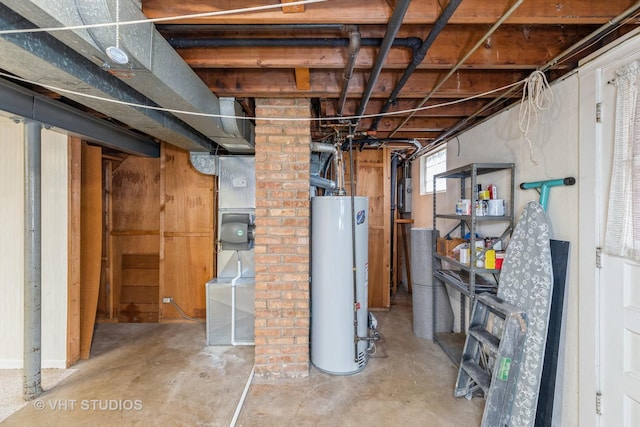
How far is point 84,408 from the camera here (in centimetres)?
199

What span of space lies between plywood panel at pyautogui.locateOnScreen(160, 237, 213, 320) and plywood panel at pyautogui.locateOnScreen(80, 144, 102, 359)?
2.43 feet

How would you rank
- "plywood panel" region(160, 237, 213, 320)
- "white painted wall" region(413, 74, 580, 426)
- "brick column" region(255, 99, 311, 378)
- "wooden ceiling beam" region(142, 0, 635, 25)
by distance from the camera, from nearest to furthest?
"wooden ceiling beam" region(142, 0, 635, 25)
"white painted wall" region(413, 74, 580, 426)
"brick column" region(255, 99, 311, 378)
"plywood panel" region(160, 237, 213, 320)

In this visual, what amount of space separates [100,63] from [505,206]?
9.13ft

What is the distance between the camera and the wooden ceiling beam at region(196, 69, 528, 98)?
207 centimetres

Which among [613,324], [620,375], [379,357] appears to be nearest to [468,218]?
[613,324]

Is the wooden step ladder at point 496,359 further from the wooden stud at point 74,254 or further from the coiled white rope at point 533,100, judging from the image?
the wooden stud at point 74,254

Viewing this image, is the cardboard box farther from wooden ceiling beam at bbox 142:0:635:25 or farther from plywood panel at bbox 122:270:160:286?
plywood panel at bbox 122:270:160:286

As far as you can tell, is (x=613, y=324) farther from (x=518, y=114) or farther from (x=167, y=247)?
(x=167, y=247)

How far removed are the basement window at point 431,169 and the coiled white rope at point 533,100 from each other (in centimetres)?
168

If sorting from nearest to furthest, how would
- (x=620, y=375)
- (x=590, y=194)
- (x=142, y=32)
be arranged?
1. (x=142, y=32)
2. (x=620, y=375)
3. (x=590, y=194)

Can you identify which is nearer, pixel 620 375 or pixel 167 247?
pixel 620 375

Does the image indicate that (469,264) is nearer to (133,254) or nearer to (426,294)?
(426,294)

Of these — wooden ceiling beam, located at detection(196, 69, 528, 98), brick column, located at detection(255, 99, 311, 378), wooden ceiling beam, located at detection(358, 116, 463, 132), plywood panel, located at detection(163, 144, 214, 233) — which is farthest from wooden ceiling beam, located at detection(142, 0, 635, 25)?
plywood panel, located at detection(163, 144, 214, 233)

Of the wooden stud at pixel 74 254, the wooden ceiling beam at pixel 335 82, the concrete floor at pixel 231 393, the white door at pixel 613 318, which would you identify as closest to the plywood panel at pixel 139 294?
the concrete floor at pixel 231 393
